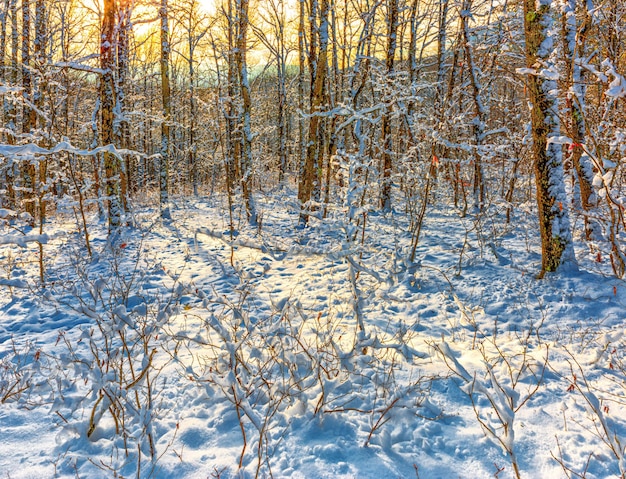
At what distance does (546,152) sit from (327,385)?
4763 mm

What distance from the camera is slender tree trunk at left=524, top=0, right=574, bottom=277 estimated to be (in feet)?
17.2

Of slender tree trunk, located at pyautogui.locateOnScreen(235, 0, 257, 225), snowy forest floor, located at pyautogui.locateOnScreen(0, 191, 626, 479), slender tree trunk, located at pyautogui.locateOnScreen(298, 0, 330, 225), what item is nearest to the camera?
snowy forest floor, located at pyautogui.locateOnScreen(0, 191, 626, 479)

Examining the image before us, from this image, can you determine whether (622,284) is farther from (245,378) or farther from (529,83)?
(245,378)

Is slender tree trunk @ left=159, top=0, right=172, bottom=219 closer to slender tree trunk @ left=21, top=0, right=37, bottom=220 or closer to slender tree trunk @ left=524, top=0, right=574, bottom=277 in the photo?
slender tree trunk @ left=21, top=0, right=37, bottom=220

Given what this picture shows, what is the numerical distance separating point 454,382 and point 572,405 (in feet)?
2.86

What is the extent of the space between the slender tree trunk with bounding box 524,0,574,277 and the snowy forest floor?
1.47 ft

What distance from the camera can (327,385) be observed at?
9.07 ft

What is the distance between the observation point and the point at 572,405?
3006 millimetres

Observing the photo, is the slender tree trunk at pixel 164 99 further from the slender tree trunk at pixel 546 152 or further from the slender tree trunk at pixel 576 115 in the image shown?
the slender tree trunk at pixel 576 115

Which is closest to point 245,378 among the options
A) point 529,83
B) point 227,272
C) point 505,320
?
point 505,320

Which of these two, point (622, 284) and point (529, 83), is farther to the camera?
point (529, 83)


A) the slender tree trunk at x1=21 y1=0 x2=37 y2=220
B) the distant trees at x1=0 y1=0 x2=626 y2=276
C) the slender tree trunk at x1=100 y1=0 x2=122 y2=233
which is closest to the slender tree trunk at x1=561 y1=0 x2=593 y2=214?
the distant trees at x1=0 y1=0 x2=626 y2=276

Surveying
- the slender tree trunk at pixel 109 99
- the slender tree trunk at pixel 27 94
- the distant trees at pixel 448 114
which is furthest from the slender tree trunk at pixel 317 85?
the slender tree trunk at pixel 27 94

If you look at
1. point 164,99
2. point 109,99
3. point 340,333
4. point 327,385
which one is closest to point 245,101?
point 164,99
